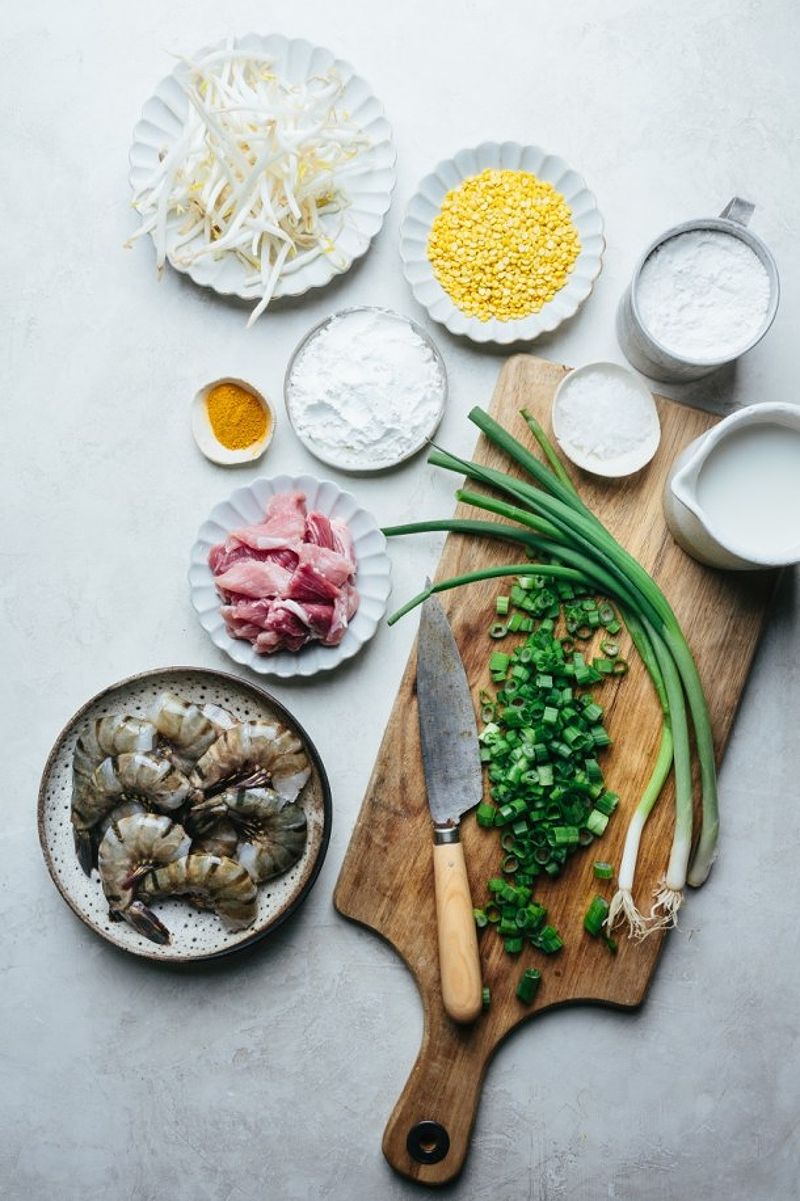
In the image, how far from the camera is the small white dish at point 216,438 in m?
2.31

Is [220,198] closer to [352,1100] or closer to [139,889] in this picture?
[139,889]

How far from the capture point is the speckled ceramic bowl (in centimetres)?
218

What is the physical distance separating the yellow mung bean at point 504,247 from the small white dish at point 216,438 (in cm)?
49

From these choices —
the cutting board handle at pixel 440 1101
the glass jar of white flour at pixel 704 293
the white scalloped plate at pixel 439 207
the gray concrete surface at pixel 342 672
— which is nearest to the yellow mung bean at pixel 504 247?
the white scalloped plate at pixel 439 207

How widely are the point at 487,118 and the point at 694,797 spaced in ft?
5.35

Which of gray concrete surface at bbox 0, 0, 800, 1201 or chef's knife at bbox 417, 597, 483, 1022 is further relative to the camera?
gray concrete surface at bbox 0, 0, 800, 1201

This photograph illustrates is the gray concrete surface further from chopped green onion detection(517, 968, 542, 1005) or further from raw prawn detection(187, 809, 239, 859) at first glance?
raw prawn detection(187, 809, 239, 859)

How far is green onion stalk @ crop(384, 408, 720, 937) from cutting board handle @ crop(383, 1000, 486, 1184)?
1.38 feet

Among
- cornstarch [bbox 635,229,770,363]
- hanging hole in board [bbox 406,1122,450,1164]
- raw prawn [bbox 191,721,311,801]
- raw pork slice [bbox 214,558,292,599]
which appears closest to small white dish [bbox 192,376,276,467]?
raw pork slice [bbox 214,558,292,599]

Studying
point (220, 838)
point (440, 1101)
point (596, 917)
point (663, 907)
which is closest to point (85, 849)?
point (220, 838)

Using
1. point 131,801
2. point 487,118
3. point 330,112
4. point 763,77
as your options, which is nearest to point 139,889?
point 131,801

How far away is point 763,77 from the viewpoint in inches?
93.8

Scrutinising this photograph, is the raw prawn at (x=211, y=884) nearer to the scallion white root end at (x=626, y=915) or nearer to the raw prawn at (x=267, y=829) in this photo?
the raw prawn at (x=267, y=829)

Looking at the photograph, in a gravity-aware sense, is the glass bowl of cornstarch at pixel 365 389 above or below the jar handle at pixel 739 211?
below
